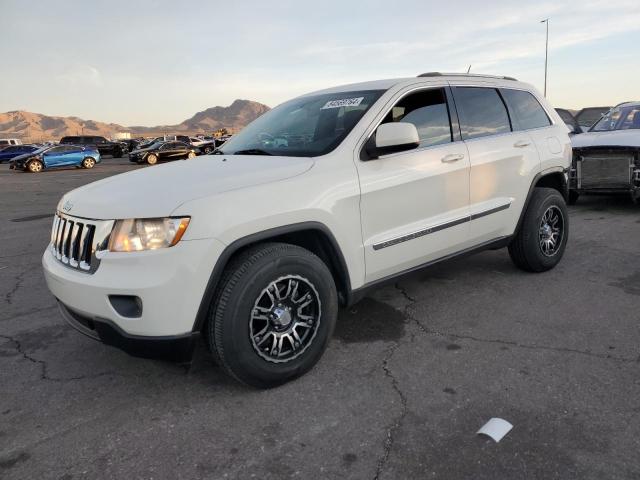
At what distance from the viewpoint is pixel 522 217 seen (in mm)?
4605

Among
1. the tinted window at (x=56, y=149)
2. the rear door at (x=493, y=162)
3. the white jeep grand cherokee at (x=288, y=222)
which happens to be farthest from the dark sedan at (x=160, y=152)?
the white jeep grand cherokee at (x=288, y=222)

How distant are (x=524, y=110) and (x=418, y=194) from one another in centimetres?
190

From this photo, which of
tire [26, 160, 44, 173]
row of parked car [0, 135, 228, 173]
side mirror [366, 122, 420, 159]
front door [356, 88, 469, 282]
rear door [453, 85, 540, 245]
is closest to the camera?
side mirror [366, 122, 420, 159]

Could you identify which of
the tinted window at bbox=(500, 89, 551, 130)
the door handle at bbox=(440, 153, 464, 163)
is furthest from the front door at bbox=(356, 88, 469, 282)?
the tinted window at bbox=(500, 89, 551, 130)

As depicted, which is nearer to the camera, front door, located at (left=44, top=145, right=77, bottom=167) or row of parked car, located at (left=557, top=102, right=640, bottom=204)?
row of parked car, located at (left=557, top=102, right=640, bottom=204)

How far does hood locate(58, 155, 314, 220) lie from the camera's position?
2633 mm

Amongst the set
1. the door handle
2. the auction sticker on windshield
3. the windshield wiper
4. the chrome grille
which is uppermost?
the auction sticker on windshield

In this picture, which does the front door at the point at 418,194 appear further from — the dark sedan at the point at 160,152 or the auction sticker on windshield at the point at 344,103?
the dark sedan at the point at 160,152

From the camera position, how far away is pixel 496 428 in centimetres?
249

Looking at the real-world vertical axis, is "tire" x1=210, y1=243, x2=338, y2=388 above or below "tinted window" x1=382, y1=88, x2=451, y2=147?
below

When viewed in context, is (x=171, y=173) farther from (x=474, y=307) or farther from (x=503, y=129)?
(x=503, y=129)

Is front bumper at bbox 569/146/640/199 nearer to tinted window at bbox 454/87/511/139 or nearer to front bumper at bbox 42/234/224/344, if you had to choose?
tinted window at bbox 454/87/511/139

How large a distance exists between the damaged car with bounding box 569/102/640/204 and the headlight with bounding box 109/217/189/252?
7241 millimetres

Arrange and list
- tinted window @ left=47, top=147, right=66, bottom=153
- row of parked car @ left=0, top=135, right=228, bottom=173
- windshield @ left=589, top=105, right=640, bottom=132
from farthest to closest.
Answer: tinted window @ left=47, top=147, right=66, bottom=153
row of parked car @ left=0, top=135, right=228, bottom=173
windshield @ left=589, top=105, right=640, bottom=132
